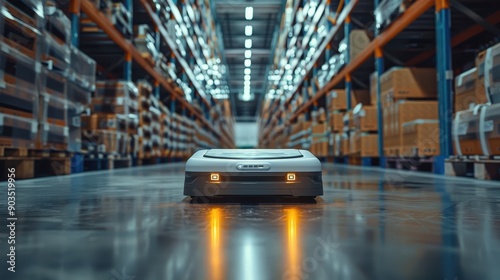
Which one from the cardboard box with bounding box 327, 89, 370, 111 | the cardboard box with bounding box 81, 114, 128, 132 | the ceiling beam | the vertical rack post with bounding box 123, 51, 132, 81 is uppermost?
the ceiling beam

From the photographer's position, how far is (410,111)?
22.7ft

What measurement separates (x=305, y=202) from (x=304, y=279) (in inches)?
64.5

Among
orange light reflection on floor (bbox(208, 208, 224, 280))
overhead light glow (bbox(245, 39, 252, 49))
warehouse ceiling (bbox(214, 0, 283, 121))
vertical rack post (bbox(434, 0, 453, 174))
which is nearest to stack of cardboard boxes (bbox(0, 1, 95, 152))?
orange light reflection on floor (bbox(208, 208, 224, 280))

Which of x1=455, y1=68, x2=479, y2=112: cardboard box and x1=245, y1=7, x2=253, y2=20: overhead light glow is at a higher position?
x1=245, y1=7, x2=253, y2=20: overhead light glow

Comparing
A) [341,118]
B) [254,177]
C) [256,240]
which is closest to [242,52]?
[341,118]

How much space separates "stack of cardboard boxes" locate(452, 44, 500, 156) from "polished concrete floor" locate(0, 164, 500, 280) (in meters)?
1.94

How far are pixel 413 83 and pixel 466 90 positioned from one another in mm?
1972

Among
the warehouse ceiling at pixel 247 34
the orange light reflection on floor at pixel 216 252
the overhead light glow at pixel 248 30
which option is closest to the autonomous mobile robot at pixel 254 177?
the orange light reflection on floor at pixel 216 252

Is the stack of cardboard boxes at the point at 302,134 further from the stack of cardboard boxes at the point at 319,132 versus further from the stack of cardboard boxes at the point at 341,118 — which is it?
the stack of cardboard boxes at the point at 341,118

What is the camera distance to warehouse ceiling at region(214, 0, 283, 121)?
20.5 meters

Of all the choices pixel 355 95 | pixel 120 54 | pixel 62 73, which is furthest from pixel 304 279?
pixel 355 95

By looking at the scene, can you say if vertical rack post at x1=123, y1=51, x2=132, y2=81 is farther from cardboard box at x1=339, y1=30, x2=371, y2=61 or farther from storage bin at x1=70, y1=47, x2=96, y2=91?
cardboard box at x1=339, y1=30, x2=371, y2=61

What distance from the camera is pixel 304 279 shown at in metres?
1.02

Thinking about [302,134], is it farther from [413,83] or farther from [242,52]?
[242,52]
